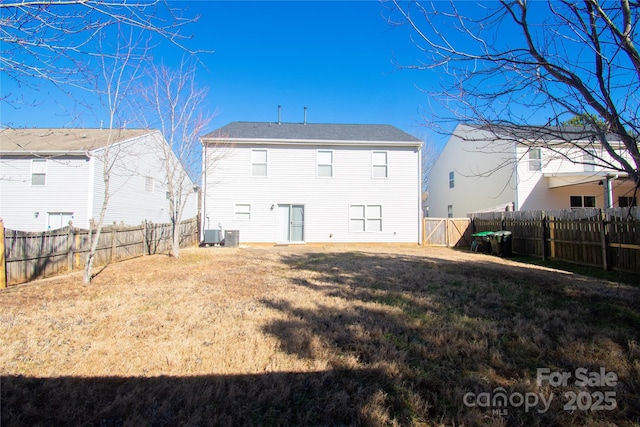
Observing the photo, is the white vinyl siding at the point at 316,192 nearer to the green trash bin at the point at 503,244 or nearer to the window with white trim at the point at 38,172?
the green trash bin at the point at 503,244

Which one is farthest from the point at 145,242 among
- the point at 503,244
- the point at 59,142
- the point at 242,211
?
the point at 503,244

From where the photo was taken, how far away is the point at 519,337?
3.50m

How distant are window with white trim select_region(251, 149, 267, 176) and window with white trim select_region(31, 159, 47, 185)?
9.69 meters

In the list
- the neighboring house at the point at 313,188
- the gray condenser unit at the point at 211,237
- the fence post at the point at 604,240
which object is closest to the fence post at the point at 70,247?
the gray condenser unit at the point at 211,237

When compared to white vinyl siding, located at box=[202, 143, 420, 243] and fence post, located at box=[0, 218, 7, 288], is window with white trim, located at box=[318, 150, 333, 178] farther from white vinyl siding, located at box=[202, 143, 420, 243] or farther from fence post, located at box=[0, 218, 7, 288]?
fence post, located at box=[0, 218, 7, 288]

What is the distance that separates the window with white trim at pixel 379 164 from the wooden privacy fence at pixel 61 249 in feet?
35.8

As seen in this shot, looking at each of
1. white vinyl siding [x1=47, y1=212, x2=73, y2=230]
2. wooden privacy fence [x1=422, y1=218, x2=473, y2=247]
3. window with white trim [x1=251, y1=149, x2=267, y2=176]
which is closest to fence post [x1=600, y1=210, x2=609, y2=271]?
wooden privacy fence [x1=422, y1=218, x2=473, y2=247]

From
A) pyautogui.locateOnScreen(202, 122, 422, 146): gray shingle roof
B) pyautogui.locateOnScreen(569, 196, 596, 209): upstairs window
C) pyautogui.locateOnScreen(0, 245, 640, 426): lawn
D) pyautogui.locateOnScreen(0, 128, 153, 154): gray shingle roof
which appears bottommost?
pyautogui.locateOnScreen(0, 245, 640, 426): lawn

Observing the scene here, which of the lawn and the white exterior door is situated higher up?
the white exterior door

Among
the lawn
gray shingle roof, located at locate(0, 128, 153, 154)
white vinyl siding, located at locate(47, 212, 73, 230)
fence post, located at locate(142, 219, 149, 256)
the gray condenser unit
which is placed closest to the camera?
the lawn

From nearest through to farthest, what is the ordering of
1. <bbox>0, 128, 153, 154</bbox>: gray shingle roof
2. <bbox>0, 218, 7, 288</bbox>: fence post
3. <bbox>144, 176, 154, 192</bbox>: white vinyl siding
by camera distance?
<bbox>0, 218, 7, 288</bbox>: fence post → <bbox>0, 128, 153, 154</bbox>: gray shingle roof → <bbox>144, 176, 154, 192</bbox>: white vinyl siding

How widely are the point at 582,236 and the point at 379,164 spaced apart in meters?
9.39

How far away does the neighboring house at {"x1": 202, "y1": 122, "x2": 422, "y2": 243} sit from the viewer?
1614cm

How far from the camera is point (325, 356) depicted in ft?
10.2
